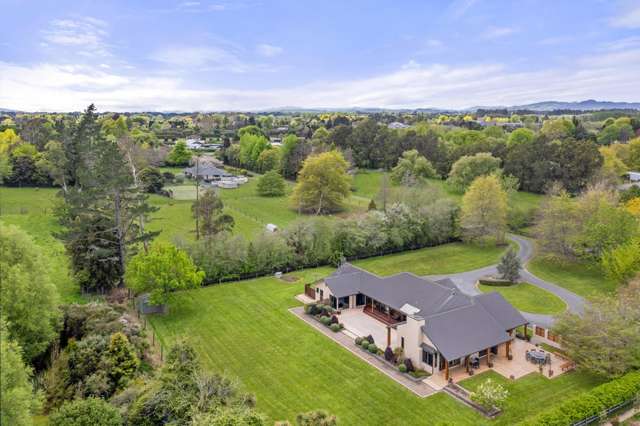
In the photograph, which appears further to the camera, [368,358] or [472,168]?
[472,168]

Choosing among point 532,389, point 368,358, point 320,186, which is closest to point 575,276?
point 532,389

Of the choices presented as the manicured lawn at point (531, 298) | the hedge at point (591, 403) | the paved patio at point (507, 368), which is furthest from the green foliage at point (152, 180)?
the hedge at point (591, 403)

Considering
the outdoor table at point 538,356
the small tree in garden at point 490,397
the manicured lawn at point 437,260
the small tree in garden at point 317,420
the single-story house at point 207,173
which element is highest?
the single-story house at point 207,173

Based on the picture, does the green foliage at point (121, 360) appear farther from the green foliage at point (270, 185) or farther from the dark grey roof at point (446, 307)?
the green foliage at point (270, 185)

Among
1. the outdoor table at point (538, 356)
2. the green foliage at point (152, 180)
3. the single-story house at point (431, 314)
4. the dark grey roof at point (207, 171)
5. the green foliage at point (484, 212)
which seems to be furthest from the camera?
the dark grey roof at point (207, 171)

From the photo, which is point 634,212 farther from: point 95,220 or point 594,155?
point 95,220

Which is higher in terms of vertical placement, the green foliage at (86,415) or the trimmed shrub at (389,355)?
the green foliage at (86,415)

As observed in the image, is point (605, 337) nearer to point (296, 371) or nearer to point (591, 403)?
point (591, 403)
